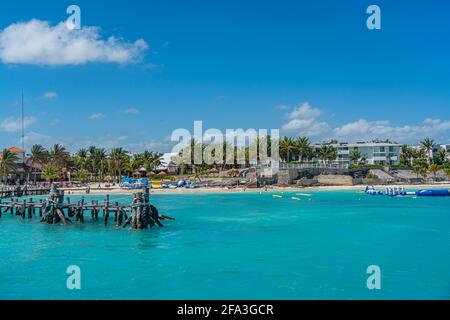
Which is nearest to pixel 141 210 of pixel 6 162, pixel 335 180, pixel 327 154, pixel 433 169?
pixel 6 162

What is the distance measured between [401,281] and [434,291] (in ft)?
6.13

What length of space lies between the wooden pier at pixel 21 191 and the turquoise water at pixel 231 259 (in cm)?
3695

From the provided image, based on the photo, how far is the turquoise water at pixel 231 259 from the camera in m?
21.0

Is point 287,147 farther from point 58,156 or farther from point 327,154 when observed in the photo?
point 58,156

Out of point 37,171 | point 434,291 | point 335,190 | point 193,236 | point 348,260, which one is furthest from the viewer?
point 37,171

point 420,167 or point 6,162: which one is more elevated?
point 6,162

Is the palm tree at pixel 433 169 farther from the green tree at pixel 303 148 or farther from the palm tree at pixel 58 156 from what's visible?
the palm tree at pixel 58 156

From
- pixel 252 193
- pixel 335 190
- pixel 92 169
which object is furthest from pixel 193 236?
pixel 92 169

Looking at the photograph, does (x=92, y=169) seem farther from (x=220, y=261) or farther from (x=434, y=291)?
(x=434, y=291)

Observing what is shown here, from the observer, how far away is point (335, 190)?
98750 millimetres

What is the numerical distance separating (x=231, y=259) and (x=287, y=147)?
95.5 meters

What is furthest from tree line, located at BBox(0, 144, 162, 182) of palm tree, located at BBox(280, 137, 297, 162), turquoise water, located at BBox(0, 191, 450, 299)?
turquoise water, located at BBox(0, 191, 450, 299)

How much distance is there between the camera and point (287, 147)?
12081 cm
